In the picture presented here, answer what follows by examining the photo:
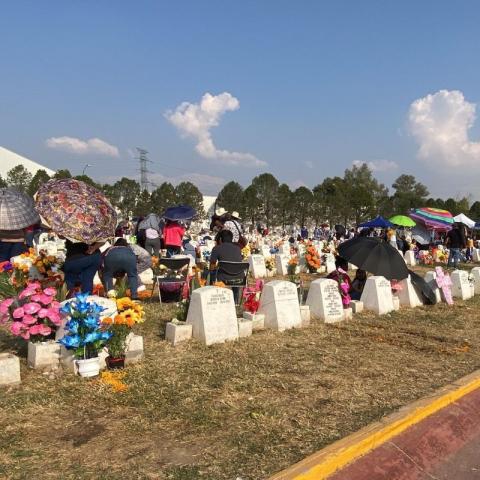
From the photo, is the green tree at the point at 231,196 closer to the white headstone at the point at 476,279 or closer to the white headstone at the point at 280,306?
the white headstone at the point at 476,279

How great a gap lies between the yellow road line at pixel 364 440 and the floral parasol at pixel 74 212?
4254 mm

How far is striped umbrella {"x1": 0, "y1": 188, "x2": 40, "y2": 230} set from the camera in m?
7.67

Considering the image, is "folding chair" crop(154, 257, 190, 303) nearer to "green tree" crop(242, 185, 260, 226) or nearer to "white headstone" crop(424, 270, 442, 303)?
"white headstone" crop(424, 270, 442, 303)

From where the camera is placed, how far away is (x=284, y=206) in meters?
50.8

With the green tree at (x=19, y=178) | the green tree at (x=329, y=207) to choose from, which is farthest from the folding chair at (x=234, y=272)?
the green tree at (x=329, y=207)

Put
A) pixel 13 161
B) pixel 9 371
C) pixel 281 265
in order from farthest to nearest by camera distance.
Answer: pixel 13 161, pixel 281 265, pixel 9 371

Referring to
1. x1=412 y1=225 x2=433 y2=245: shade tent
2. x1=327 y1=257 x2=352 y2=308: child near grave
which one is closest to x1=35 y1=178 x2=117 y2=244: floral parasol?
x1=327 y1=257 x2=352 y2=308: child near grave

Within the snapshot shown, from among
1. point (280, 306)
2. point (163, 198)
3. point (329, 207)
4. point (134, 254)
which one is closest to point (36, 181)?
point (163, 198)

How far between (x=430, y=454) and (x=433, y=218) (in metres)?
20.2

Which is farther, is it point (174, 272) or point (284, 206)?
point (284, 206)

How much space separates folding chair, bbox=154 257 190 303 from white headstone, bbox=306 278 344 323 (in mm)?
2316

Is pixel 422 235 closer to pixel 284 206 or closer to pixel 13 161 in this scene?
pixel 284 206

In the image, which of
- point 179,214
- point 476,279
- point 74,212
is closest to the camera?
point 74,212

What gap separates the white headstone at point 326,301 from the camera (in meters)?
7.81
